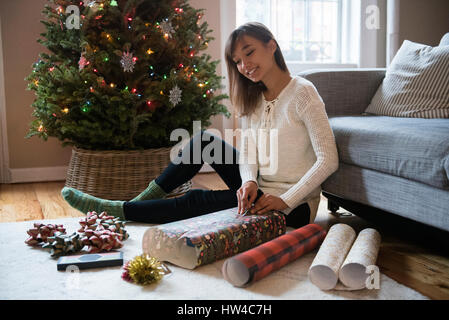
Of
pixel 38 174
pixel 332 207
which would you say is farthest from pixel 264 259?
pixel 38 174

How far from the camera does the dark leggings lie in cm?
181

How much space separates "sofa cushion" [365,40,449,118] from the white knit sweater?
510 millimetres

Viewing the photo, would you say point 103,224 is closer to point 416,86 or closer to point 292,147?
point 292,147

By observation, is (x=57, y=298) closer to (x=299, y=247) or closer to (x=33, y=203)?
(x=299, y=247)

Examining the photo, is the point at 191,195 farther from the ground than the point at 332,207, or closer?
farther from the ground

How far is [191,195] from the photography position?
183cm

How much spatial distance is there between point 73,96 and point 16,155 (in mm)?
954

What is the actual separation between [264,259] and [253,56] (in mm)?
792

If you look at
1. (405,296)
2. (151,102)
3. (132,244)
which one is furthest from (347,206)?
(151,102)

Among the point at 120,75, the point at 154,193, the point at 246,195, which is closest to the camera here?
the point at 246,195

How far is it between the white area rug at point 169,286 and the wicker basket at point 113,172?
912 millimetres

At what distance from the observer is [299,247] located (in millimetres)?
1408

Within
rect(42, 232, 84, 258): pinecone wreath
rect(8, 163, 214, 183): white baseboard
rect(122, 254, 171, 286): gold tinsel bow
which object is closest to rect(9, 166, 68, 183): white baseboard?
rect(8, 163, 214, 183): white baseboard

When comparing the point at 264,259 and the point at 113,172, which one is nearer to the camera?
the point at 264,259
